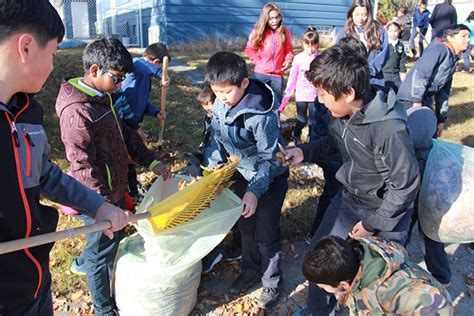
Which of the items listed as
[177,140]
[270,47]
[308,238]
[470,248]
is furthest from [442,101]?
[177,140]

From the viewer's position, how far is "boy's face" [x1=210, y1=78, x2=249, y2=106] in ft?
7.93

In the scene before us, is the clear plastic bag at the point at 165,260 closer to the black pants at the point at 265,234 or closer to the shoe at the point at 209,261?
the black pants at the point at 265,234

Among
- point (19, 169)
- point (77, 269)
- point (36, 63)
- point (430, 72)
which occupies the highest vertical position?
Result: point (36, 63)

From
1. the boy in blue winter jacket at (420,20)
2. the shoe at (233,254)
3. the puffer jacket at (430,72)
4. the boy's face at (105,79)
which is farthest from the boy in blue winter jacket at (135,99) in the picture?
the boy in blue winter jacket at (420,20)

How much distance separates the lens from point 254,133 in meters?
2.46

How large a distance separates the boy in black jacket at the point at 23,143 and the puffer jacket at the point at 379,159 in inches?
59.0

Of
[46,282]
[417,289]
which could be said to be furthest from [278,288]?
[46,282]

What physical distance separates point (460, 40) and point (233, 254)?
11.2 feet

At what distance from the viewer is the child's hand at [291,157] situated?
2504 mm

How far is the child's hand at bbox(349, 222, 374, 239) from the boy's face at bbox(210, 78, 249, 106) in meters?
1.01

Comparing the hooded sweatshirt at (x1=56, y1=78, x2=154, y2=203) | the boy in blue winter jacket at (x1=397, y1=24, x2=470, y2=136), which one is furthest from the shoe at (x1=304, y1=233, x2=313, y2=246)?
the boy in blue winter jacket at (x1=397, y1=24, x2=470, y2=136)

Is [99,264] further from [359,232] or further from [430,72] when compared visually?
[430,72]

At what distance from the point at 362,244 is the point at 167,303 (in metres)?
1.22

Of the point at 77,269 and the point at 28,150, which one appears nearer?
the point at 28,150
